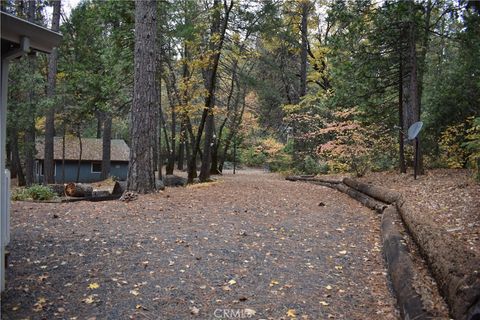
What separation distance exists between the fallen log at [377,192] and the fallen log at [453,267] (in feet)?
9.75

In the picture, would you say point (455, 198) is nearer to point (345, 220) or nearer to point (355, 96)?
point (345, 220)

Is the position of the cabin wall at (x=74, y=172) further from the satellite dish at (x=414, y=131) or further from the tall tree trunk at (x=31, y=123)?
the satellite dish at (x=414, y=131)

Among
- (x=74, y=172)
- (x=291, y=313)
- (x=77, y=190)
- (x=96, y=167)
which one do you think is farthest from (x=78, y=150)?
(x=291, y=313)

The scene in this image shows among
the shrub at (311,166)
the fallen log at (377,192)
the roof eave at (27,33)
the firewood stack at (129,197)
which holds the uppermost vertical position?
the roof eave at (27,33)

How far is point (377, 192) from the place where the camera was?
9125 millimetres

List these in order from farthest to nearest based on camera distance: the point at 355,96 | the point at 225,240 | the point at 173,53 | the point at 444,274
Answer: the point at 173,53 < the point at 355,96 < the point at 225,240 < the point at 444,274

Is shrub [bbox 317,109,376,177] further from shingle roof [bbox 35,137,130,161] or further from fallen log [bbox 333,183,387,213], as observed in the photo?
shingle roof [bbox 35,137,130,161]

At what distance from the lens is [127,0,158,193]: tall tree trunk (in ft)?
32.4

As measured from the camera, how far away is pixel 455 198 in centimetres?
697

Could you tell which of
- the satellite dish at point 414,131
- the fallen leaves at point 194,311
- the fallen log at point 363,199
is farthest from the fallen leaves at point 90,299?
the satellite dish at point 414,131

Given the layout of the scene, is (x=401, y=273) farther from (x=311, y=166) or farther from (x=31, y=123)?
(x=31, y=123)

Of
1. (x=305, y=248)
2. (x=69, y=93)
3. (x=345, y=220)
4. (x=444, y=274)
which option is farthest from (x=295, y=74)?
(x=444, y=274)

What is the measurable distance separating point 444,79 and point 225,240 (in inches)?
429

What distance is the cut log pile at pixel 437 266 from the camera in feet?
9.80
